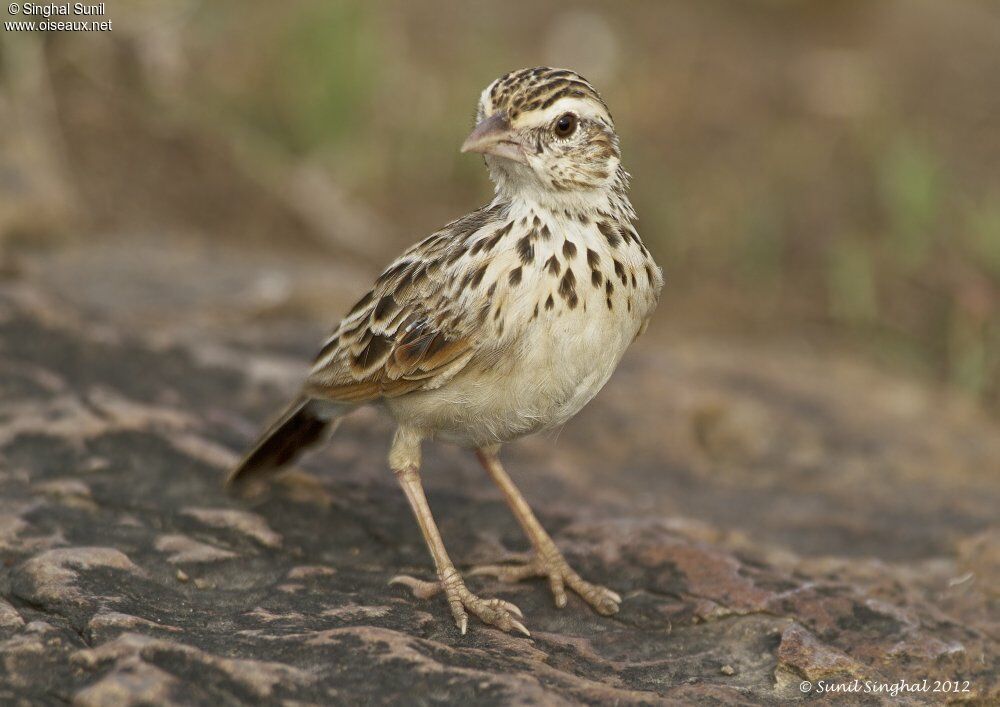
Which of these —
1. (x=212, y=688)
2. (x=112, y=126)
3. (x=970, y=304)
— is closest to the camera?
(x=212, y=688)

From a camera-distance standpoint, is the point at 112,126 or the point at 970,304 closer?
the point at 970,304

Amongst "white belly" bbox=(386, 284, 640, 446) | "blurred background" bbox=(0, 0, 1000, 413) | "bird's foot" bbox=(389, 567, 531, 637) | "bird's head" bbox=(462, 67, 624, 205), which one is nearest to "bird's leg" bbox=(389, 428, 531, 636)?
"bird's foot" bbox=(389, 567, 531, 637)

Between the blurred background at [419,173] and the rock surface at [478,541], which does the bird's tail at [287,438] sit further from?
the blurred background at [419,173]

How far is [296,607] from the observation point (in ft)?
15.4

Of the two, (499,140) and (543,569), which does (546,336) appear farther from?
(543,569)

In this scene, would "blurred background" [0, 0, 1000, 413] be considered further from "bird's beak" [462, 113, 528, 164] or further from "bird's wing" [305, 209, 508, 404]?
"bird's beak" [462, 113, 528, 164]

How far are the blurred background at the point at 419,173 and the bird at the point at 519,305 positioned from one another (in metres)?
2.81

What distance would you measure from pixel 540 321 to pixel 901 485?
3398mm

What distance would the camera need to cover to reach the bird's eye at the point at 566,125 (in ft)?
16.3

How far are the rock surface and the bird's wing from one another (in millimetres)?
715

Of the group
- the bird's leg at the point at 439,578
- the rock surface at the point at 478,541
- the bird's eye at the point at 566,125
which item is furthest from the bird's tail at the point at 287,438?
the bird's eye at the point at 566,125

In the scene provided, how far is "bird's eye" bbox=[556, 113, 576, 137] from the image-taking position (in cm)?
497

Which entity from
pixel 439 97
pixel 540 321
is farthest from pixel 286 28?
pixel 540 321

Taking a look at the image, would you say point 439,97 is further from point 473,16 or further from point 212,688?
point 212,688
